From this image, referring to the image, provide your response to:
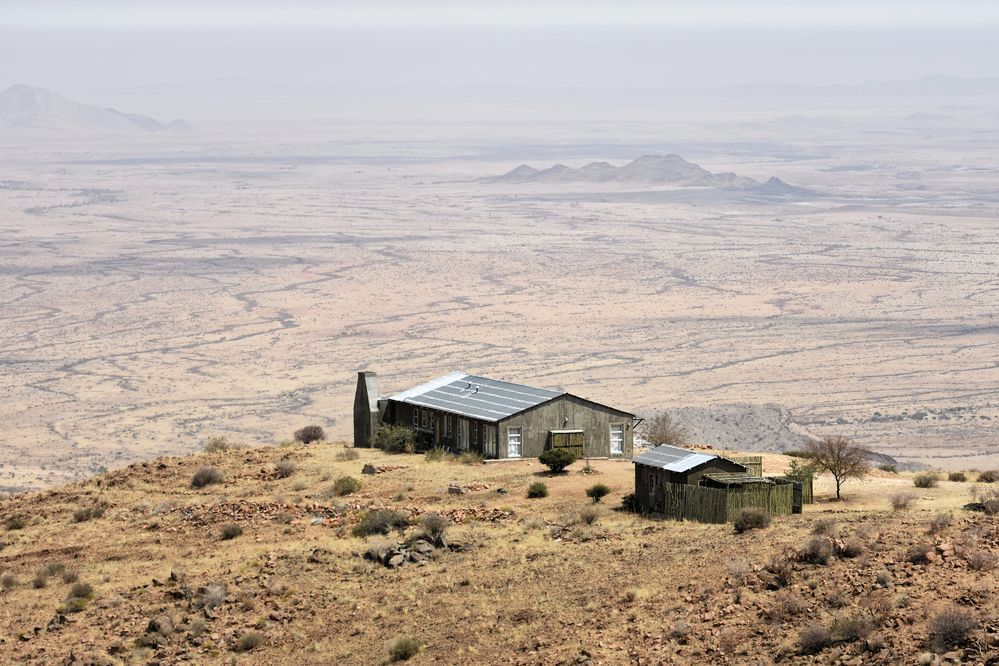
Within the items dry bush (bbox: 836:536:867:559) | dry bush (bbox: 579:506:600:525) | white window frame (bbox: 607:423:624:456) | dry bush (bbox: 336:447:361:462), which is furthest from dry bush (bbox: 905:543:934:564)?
dry bush (bbox: 336:447:361:462)

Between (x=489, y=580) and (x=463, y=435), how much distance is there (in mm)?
13060

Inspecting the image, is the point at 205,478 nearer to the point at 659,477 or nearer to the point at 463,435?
the point at 463,435

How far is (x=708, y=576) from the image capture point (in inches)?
779

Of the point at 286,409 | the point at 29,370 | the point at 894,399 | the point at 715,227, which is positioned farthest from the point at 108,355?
the point at 715,227

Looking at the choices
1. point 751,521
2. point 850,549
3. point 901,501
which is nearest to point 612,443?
point 901,501

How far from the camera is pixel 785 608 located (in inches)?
702

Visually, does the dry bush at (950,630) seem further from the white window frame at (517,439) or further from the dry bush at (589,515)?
the white window frame at (517,439)

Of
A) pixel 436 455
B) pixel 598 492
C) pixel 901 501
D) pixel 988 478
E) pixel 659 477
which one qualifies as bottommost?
pixel 988 478

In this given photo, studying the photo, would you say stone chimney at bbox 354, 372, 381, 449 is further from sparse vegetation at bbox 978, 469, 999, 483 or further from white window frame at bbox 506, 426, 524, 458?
sparse vegetation at bbox 978, 469, 999, 483

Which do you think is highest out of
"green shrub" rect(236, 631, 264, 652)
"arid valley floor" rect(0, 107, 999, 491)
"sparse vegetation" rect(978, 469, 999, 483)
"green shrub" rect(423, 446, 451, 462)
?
"green shrub" rect(236, 631, 264, 652)

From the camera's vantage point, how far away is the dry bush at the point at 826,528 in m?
20.7

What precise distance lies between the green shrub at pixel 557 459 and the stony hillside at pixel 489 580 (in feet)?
1.33

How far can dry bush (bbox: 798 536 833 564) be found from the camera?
62.7ft

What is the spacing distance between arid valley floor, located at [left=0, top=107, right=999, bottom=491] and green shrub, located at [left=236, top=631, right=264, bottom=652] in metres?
38.7
